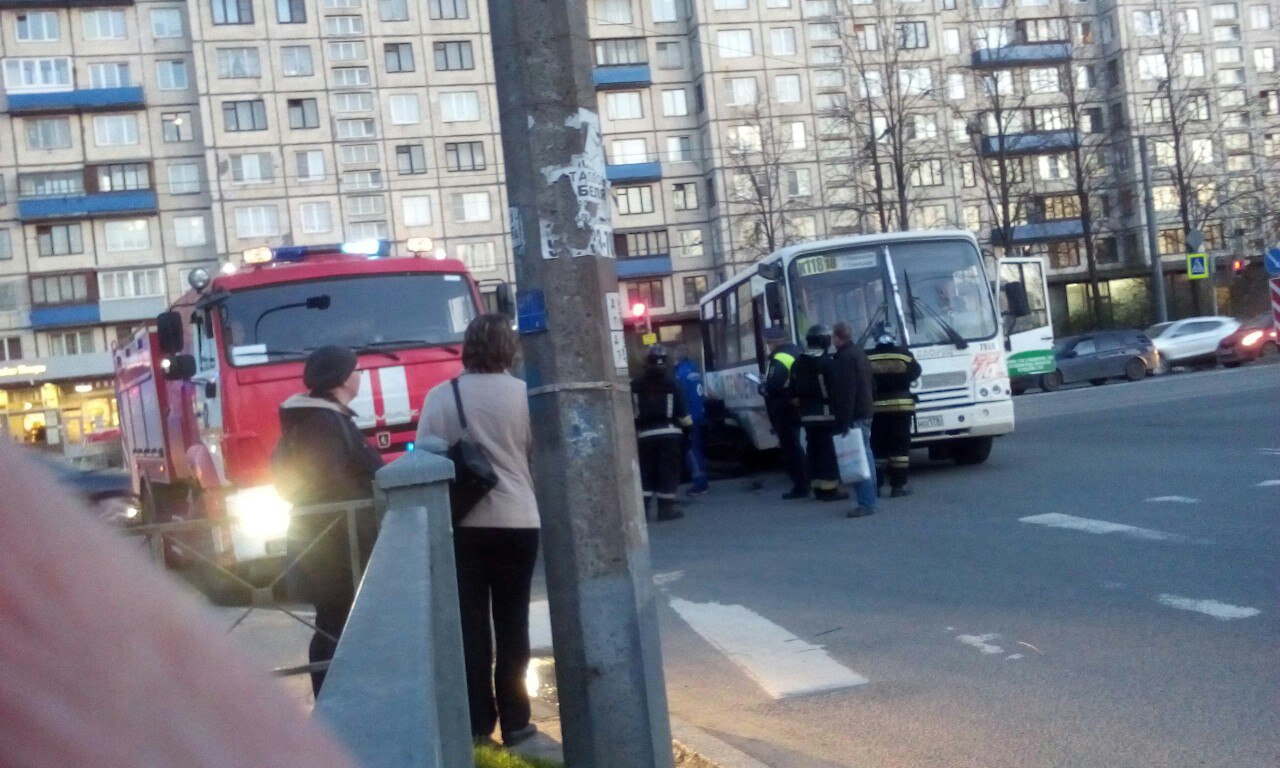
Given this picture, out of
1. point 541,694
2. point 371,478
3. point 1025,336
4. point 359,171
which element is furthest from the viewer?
point 359,171

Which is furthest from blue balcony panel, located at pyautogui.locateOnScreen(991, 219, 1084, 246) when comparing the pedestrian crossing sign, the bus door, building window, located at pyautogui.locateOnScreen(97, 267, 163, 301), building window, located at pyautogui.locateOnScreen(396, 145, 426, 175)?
Answer: the bus door

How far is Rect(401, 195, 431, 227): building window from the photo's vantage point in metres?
59.1

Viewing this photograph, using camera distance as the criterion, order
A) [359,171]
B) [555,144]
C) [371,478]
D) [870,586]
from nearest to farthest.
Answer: [555,144], [371,478], [870,586], [359,171]

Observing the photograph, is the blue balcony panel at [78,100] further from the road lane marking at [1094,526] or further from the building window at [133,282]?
the road lane marking at [1094,526]

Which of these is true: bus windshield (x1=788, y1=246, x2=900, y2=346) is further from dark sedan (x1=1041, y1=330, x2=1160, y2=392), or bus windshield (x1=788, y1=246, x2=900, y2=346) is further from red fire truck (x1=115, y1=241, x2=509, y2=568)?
dark sedan (x1=1041, y1=330, x2=1160, y2=392)

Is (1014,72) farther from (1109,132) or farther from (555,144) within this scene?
(555,144)

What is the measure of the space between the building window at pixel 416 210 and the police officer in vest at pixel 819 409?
46.7 meters

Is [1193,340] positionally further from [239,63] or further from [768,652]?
[239,63]

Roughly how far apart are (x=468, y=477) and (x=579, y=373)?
3.29 ft

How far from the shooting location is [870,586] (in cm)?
900

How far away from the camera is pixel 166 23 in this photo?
58.2 m

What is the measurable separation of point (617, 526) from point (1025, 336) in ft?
53.5

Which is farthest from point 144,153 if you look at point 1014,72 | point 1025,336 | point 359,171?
point 1025,336

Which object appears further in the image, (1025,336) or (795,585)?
(1025,336)
